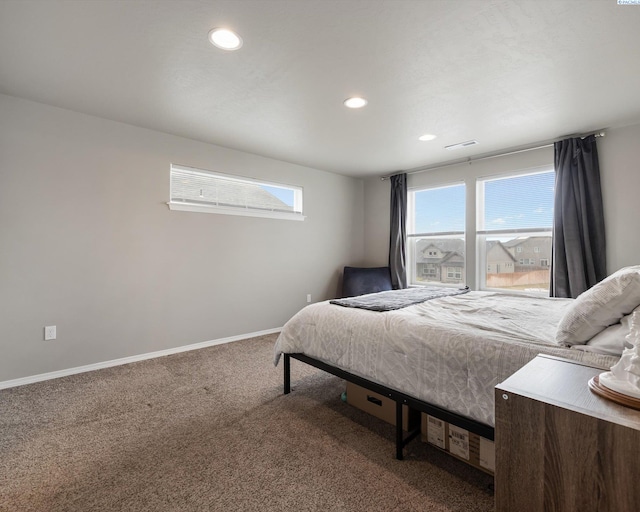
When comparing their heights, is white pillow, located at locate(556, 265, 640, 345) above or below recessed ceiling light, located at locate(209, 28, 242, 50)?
below

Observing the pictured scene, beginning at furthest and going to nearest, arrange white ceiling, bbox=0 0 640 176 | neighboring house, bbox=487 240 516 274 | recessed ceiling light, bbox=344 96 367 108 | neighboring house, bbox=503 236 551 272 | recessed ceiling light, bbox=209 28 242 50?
neighboring house, bbox=487 240 516 274, neighboring house, bbox=503 236 551 272, recessed ceiling light, bbox=344 96 367 108, recessed ceiling light, bbox=209 28 242 50, white ceiling, bbox=0 0 640 176

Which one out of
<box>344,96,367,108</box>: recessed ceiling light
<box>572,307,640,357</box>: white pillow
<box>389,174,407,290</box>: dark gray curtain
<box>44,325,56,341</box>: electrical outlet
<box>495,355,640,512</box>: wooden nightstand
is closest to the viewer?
<box>495,355,640,512</box>: wooden nightstand

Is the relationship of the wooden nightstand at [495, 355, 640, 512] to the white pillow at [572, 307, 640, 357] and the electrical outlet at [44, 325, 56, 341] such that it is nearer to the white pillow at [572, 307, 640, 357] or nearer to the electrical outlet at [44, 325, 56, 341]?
the white pillow at [572, 307, 640, 357]

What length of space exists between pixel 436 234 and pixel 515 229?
3.38ft

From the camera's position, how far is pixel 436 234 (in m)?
4.62

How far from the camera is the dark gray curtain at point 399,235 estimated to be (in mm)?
Answer: 4828

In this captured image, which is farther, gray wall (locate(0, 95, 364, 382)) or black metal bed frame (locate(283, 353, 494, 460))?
gray wall (locate(0, 95, 364, 382))

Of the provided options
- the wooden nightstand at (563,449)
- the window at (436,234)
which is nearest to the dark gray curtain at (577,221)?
the window at (436,234)

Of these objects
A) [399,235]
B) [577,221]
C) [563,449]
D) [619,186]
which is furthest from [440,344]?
[399,235]

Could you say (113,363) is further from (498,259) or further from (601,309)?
(498,259)

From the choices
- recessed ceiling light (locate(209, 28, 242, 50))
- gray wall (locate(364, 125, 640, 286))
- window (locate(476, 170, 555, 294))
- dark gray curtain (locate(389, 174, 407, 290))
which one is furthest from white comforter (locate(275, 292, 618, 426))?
dark gray curtain (locate(389, 174, 407, 290))

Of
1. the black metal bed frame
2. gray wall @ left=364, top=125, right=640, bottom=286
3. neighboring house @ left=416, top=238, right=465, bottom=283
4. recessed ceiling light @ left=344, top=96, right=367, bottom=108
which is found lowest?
the black metal bed frame

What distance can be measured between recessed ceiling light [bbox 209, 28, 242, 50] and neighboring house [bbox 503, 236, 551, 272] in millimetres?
3747

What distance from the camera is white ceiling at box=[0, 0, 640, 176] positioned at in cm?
168
